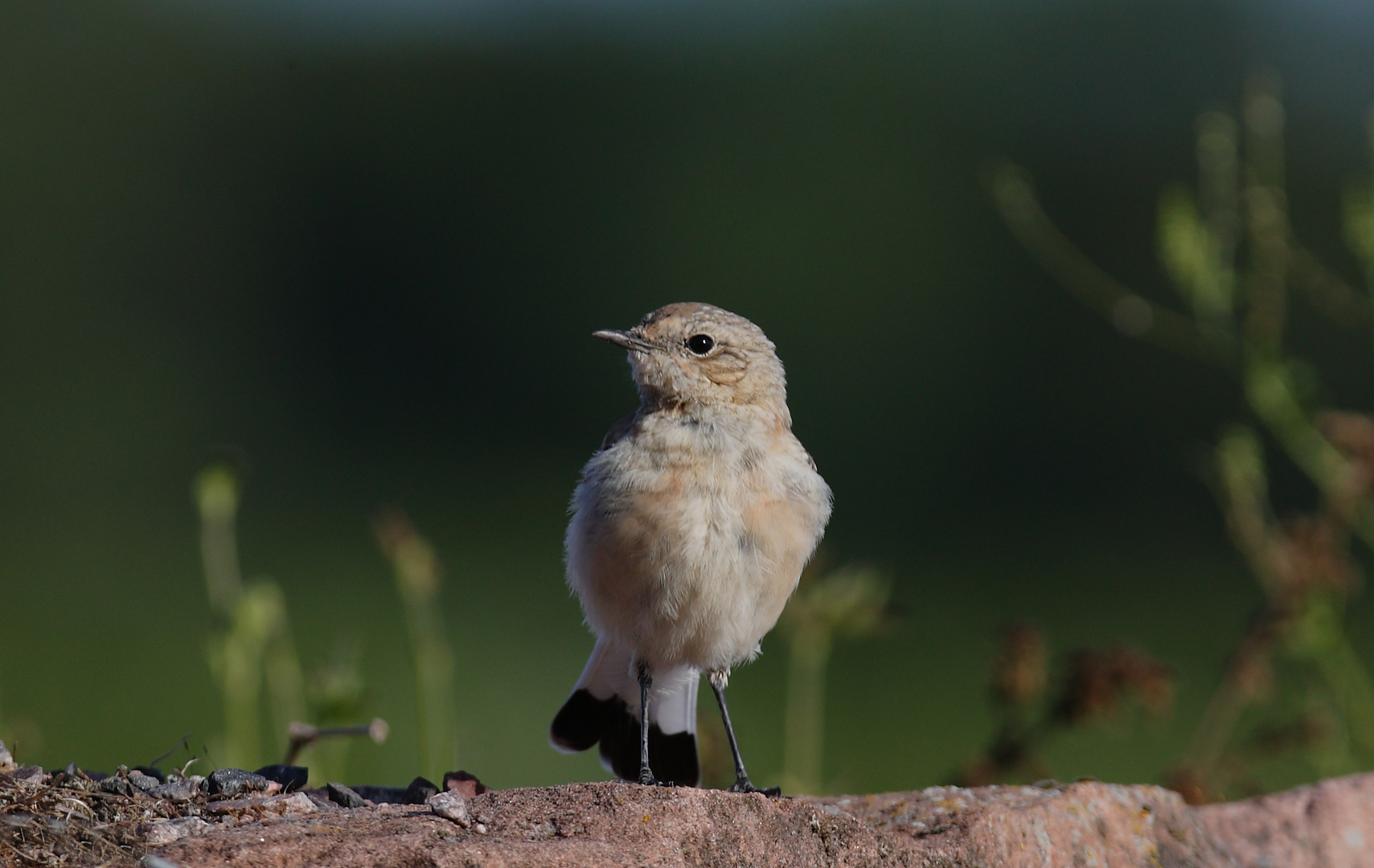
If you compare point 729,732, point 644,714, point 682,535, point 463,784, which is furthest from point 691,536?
point 463,784

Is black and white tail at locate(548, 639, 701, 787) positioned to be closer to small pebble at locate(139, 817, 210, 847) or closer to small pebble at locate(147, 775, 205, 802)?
small pebble at locate(147, 775, 205, 802)

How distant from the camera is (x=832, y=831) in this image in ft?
11.9

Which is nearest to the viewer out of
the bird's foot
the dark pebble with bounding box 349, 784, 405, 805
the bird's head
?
the dark pebble with bounding box 349, 784, 405, 805

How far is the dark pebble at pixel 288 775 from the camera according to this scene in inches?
152

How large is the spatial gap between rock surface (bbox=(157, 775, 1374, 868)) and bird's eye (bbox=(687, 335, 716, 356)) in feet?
5.04

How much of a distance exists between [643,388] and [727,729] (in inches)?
46.1

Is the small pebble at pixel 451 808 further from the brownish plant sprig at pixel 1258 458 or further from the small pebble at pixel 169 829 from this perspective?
the brownish plant sprig at pixel 1258 458

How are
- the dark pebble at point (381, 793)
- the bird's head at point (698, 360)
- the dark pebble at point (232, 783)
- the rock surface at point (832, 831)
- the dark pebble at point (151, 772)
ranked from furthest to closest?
the bird's head at point (698, 360) → the dark pebble at point (381, 793) → the dark pebble at point (151, 772) → the dark pebble at point (232, 783) → the rock surface at point (832, 831)

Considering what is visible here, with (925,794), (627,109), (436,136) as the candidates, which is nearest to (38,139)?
Answer: (436,136)

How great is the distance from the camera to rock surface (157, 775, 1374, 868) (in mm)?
3039

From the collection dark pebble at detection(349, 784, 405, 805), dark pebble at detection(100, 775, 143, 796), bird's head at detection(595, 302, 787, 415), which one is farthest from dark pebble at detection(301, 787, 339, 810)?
bird's head at detection(595, 302, 787, 415)

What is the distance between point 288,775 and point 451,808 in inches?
30.4

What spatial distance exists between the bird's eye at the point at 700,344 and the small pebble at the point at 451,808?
76.7 inches

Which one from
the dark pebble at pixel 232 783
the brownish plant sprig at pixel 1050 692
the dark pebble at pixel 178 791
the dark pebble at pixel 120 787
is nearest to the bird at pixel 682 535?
the brownish plant sprig at pixel 1050 692
